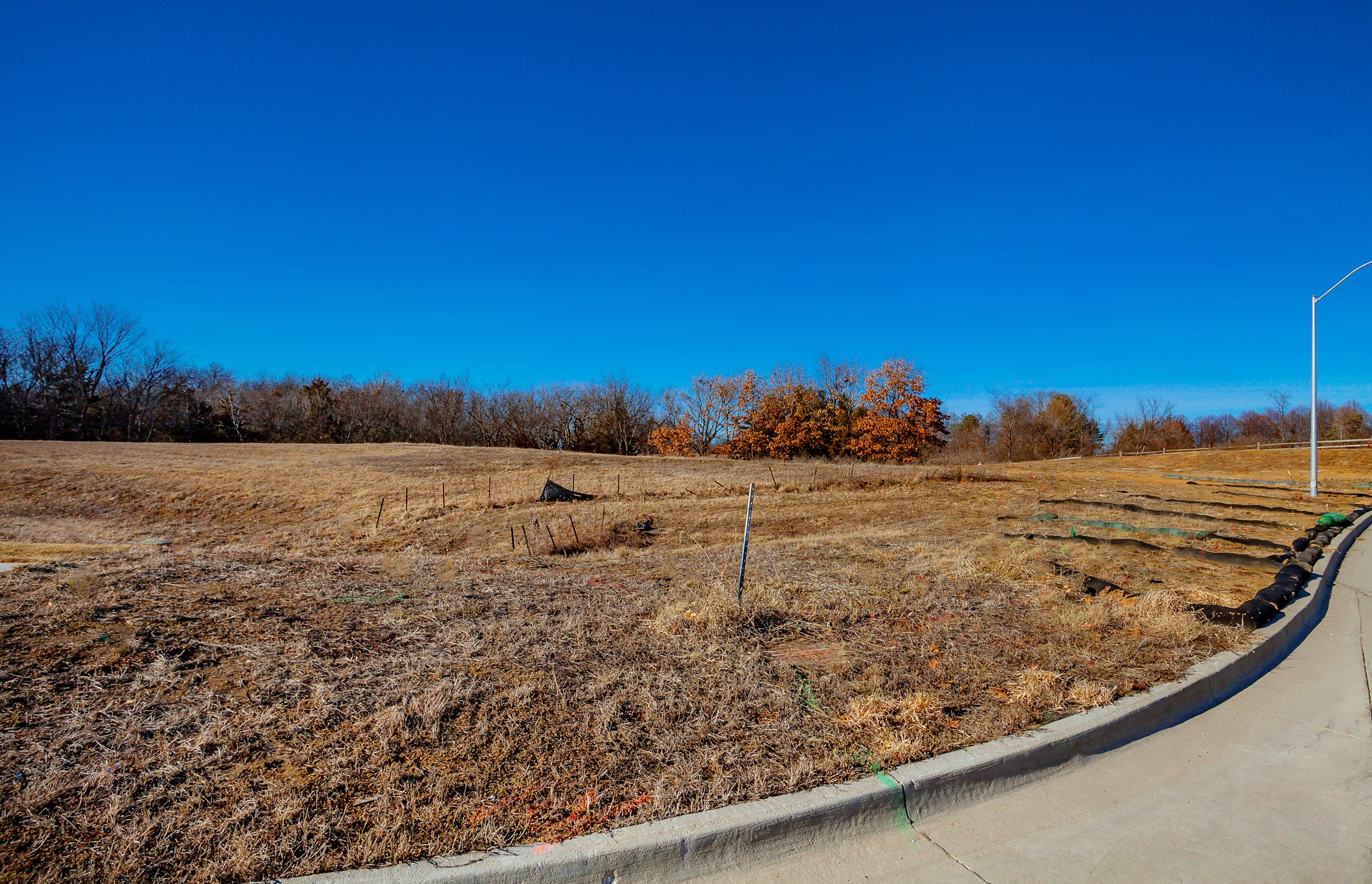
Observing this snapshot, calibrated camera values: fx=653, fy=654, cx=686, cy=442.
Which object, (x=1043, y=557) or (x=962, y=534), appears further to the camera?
(x=962, y=534)

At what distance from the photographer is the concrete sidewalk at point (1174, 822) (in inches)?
103

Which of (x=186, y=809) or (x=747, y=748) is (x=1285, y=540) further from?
(x=186, y=809)

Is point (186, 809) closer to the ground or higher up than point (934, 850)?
higher up

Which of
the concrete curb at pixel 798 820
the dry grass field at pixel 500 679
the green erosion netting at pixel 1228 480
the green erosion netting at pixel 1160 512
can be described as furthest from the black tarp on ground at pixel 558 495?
the green erosion netting at pixel 1228 480

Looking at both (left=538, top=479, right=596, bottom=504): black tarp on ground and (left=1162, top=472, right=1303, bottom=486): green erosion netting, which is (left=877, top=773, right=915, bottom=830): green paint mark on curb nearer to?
(left=538, top=479, right=596, bottom=504): black tarp on ground

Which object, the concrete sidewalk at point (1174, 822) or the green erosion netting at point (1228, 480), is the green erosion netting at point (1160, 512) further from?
the green erosion netting at point (1228, 480)

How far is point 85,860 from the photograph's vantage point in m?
2.29

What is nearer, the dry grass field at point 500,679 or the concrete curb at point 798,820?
the concrete curb at point 798,820

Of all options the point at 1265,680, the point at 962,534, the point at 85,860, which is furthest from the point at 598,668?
the point at 962,534

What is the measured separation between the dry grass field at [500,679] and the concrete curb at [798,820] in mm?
96

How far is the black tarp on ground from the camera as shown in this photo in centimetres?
1970

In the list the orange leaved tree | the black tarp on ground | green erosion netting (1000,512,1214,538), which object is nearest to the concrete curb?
green erosion netting (1000,512,1214,538)

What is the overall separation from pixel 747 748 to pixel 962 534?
9.47m

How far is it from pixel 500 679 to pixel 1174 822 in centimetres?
354
